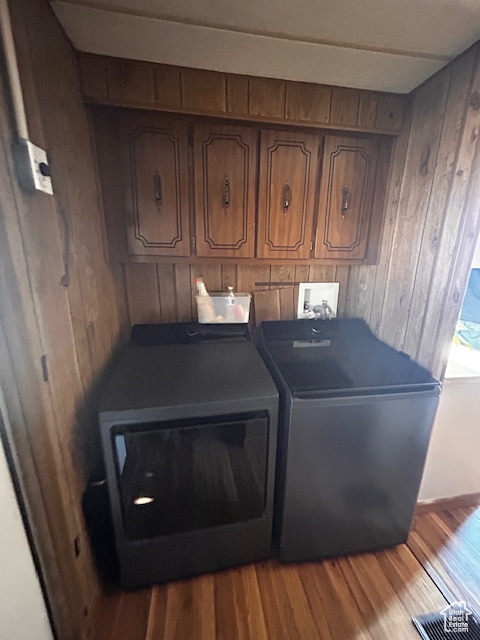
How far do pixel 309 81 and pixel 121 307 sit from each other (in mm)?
1353

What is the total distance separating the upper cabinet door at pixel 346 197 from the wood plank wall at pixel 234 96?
0.10 m

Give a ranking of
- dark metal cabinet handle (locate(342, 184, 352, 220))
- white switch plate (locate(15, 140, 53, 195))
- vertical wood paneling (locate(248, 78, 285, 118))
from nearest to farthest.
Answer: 1. white switch plate (locate(15, 140, 53, 195))
2. vertical wood paneling (locate(248, 78, 285, 118))
3. dark metal cabinet handle (locate(342, 184, 352, 220))

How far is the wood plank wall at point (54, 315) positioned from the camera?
716mm

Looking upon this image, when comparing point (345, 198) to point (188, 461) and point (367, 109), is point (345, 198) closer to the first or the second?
point (367, 109)

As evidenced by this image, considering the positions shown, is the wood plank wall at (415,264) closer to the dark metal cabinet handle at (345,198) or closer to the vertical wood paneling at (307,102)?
the vertical wood paneling at (307,102)

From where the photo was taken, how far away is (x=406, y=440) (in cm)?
119

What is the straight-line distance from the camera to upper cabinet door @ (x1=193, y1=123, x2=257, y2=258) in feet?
4.25

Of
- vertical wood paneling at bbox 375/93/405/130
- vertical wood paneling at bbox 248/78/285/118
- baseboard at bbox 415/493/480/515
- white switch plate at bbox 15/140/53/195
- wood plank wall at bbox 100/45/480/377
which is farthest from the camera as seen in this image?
baseboard at bbox 415/493/480/515

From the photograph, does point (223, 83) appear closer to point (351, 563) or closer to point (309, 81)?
point (309, 81)

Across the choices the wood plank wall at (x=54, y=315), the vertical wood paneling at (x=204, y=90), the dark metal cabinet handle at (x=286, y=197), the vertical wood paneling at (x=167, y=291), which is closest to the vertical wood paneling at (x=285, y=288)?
the dark metal cabinet handle at (x=286, y=197)

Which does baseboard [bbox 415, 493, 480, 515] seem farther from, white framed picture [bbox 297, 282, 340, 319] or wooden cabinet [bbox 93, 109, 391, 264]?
wooden cabinet [bbox 93, 109, 391, 264]

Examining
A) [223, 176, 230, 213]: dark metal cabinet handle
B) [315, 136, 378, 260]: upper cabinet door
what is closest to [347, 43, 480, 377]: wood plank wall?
[315, 136, 378, 260]: upper cabinet door

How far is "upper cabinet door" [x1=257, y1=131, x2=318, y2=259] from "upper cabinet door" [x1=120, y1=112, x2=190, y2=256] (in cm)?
37

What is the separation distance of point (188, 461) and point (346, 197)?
55.2 inches
